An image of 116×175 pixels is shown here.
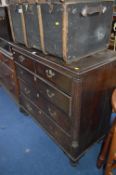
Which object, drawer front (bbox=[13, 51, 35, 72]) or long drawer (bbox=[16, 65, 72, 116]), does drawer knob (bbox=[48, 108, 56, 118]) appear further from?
drawer front (bbox=[13, 51, 35, 72])

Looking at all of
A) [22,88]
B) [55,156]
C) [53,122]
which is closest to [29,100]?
[22,88]

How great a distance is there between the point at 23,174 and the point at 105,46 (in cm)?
122

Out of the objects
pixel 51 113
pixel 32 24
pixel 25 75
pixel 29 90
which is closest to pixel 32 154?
pixel 51 113

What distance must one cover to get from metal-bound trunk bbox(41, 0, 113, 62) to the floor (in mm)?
914

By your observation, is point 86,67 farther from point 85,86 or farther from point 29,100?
point 29,100

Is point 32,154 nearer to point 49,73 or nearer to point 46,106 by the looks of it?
point 46,106

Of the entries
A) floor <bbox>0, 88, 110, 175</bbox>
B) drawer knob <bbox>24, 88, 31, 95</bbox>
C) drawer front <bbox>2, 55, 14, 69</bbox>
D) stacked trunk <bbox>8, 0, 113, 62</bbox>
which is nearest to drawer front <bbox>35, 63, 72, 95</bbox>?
stacked trunk <bbox>8, 0, 113, 62</bbox>

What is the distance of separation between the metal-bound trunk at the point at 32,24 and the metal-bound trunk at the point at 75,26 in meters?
0.09

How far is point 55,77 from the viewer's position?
3.62ft

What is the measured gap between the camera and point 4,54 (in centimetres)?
178

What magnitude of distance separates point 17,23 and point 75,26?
65 centimetres

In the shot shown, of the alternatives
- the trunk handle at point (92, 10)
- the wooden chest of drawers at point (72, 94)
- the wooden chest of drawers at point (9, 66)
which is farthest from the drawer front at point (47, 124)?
the trunk handle at point (92, 10)

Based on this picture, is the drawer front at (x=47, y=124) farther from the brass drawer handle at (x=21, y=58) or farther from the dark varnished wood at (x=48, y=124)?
the brass drawer handle at (x=21, y=58)

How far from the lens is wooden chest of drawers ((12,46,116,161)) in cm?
100
